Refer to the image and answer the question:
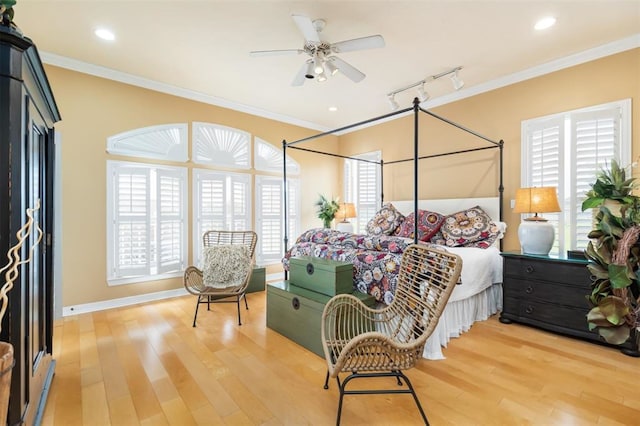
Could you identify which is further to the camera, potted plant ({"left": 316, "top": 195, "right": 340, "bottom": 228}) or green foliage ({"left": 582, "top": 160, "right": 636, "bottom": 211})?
potted plant ({"left": 316, "top": 195, "right": 340, "bottom": 228})

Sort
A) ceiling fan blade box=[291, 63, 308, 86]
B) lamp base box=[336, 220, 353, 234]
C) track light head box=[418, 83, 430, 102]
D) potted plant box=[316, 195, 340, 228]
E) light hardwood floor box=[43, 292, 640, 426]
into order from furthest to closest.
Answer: potted plant box=[316, 195, 340, 228] → lamp base box=[336, 220, 353, 234] → track light head box=[418, 83, 430, 102] → ceiling fan blade box=[291, 63, 308, 86] → light hardwood floor box=[43, 292, 640, 426]

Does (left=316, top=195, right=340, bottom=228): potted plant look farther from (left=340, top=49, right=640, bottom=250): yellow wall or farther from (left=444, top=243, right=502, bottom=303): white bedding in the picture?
(left=444, top=243, right=502, bottom=303): white bedding

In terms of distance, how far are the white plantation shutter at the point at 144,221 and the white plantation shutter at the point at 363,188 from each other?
10.1 feet

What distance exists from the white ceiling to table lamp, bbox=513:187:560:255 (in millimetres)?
1514

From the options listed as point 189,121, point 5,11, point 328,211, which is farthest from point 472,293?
point 189,121

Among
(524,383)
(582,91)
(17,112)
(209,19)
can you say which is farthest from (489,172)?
(17,112)

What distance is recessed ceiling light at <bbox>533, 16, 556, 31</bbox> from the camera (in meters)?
2.61

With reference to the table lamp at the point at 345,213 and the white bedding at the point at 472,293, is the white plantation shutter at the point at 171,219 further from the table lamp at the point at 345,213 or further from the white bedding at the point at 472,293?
the white bedding at the point at 472,293

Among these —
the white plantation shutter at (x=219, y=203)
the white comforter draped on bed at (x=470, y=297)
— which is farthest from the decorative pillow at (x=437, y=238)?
the white plantation shutter at (x=219, y=203)

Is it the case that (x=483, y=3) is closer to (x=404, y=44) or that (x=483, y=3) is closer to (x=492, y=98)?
(x=404, y=44)

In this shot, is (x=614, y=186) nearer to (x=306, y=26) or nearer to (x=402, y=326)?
(x=402, y=326)

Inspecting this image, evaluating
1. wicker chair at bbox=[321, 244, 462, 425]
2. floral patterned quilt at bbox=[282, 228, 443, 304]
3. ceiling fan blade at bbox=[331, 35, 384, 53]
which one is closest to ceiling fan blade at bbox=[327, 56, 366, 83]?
ceiling fan blade at bbox=[331, 35, 384, 53]

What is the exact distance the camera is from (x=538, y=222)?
10.1 feet

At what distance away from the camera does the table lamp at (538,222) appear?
2.97 m
